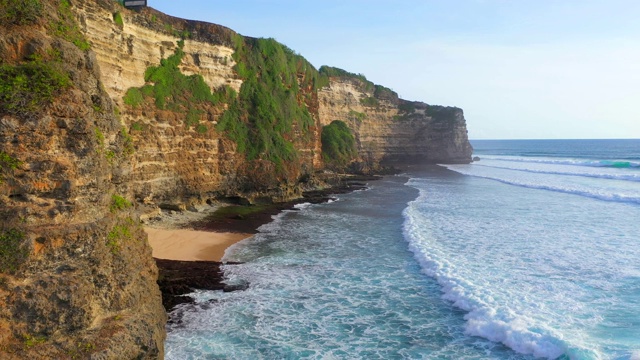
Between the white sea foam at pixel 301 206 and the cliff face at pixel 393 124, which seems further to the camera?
the cliff face at pixel 393 124

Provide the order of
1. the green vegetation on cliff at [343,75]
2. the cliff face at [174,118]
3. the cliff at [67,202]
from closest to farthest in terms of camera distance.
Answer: the cliff at [67,202] → the cliff face at [174,118] → the green vegetation on cliff at [343,75]

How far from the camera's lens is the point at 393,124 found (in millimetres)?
76312

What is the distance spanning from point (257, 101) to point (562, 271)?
23.0m

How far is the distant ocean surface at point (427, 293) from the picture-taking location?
9438mm

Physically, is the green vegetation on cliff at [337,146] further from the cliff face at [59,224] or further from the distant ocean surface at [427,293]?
the cliff face at [59,224]

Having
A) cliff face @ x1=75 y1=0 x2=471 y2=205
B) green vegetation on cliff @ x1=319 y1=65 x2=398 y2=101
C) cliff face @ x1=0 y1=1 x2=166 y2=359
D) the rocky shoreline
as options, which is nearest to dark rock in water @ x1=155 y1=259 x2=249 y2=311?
the rocky shoreline

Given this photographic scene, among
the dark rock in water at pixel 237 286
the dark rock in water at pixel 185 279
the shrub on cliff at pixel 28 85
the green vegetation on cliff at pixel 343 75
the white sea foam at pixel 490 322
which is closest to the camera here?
the shrub on cliff at pixel 28 85

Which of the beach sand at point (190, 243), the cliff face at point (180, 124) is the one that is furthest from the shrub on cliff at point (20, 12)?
the cliff face at point (180, 124)

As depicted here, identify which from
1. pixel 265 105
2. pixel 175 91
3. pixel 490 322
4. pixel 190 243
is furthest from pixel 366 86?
pixel 490 322

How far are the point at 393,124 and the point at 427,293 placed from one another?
65533mm

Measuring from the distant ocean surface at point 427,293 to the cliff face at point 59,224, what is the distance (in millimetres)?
1843

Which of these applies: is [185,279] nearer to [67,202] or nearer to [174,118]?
[67,202]

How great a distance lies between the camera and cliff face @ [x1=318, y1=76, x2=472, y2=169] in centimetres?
6703

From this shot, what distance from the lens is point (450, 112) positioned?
79.9m
